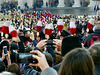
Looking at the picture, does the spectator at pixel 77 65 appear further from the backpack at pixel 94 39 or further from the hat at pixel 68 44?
the backpack at pixel 94 39

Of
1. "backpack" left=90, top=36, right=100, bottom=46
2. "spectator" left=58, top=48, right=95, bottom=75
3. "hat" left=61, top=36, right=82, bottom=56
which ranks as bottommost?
"backpack" left=90, top=36, right=100, bottom=46

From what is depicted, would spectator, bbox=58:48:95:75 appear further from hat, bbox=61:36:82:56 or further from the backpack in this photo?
the backpack

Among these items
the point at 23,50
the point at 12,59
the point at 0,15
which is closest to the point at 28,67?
the point at 12,59

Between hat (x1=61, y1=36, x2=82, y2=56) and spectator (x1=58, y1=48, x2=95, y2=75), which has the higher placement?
spectator (x1=58, y1=48, x2=95, y2=75)

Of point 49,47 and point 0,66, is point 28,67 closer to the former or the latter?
point 49,47

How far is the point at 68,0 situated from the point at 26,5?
20.4m

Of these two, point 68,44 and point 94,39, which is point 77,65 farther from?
point 94,39

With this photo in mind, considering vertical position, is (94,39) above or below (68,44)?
below

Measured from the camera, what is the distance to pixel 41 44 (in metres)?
5.44

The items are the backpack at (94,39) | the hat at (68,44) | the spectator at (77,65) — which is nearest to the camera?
the spectator at (77,65)

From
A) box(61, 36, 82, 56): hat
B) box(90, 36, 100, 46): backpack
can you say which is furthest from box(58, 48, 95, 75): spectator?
box(90, 36, 100, 46): backpack

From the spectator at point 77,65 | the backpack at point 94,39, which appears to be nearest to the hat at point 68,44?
the spectator at point 77,65

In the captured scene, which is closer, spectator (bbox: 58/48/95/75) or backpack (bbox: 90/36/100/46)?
spectator (bbox: 58/48/95/75)

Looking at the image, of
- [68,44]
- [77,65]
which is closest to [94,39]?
[68,44]
